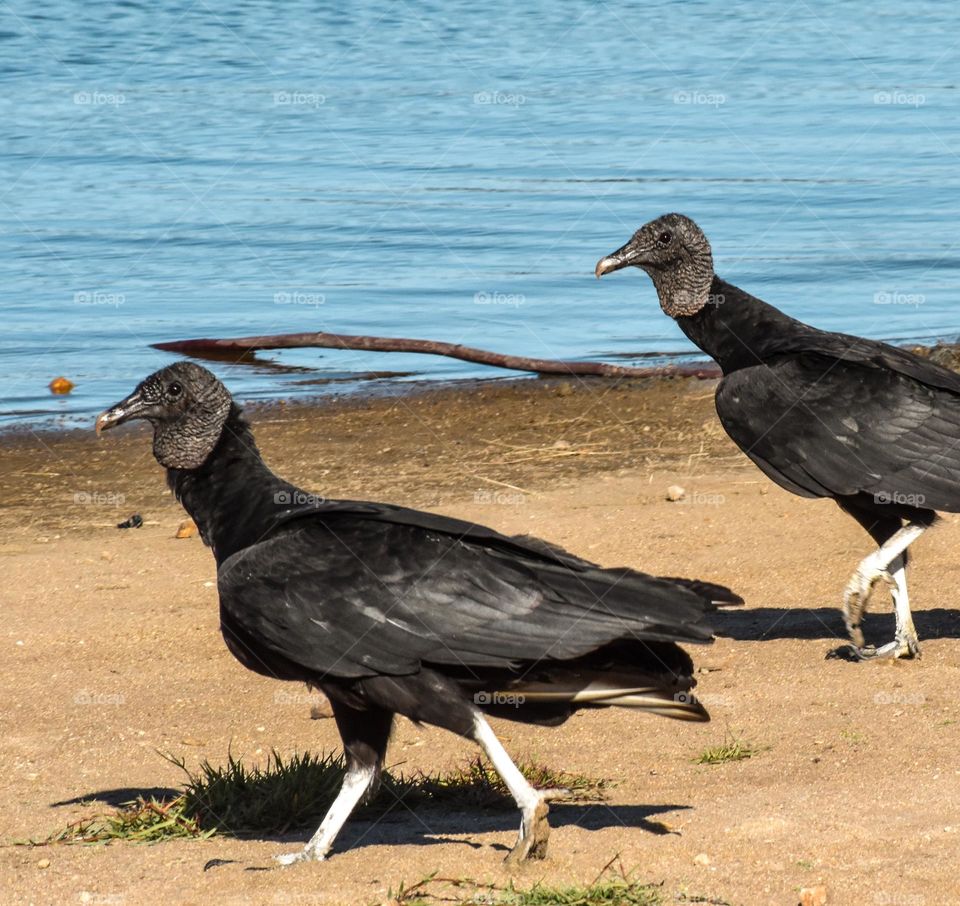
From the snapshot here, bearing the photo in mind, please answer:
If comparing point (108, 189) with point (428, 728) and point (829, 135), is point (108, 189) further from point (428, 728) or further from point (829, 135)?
point (428, 728)

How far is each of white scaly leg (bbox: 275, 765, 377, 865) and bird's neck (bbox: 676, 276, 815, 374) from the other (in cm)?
257

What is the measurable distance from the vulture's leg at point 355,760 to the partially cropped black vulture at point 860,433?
220cm

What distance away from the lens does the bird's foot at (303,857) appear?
Result: 401 centimetres

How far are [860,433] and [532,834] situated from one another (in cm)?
244

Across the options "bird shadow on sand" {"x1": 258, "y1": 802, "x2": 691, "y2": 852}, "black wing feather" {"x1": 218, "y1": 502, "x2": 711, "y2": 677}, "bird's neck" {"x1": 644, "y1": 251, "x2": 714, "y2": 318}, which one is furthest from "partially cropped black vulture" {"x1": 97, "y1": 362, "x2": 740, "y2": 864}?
"bird's neck" {"x1": 644, "y1": 251, "x2": 714, "y2": 318}

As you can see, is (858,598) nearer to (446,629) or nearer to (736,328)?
(736,328)

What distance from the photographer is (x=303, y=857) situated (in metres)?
4.02

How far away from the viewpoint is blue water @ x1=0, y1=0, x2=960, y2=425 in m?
11.6

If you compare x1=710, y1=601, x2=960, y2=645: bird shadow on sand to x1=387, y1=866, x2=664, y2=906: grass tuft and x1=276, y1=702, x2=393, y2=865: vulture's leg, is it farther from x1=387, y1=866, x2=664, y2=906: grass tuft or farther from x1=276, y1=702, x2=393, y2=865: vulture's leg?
x1=387, y1=866, x2=664, y2=906: grass tuft

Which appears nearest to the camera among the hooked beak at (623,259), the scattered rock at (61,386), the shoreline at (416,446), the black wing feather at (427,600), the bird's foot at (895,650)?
the black wing feather at (427,600)

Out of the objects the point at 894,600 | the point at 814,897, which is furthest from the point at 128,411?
the point at 894,600

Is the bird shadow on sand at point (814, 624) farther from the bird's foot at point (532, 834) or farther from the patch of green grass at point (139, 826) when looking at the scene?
the patch of green grass at point (139, 826)

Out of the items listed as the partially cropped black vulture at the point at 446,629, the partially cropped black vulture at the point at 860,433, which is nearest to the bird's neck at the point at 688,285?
Result: the partially cropped black vulture at the point at 860,433

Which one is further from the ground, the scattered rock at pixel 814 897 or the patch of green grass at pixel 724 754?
the scattered rock at pixel 814 897
